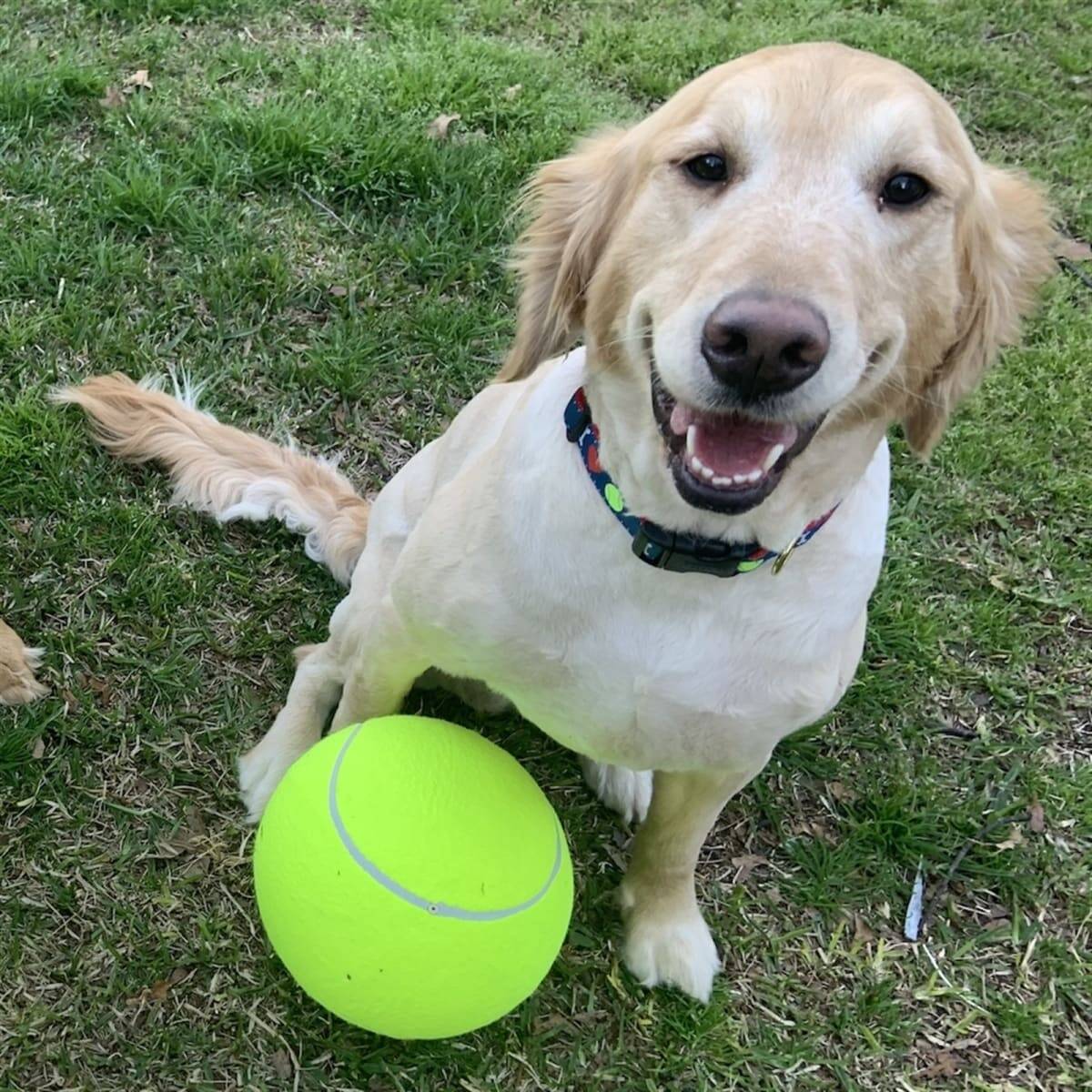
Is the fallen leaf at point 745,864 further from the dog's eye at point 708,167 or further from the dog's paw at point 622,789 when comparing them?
the dog's eye at point 708,167

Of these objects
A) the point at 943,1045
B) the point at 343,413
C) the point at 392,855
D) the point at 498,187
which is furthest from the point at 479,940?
the point at 498,187

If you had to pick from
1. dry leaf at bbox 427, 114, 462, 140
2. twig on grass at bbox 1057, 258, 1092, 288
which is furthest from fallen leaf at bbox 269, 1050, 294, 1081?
twig on grass at bbox 1057, 258, 1092, 288

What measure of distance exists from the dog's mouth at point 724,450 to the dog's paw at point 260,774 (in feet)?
4.33

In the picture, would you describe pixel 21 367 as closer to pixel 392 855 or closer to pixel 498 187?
pixel 498 187

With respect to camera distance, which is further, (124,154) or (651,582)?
(124,154)

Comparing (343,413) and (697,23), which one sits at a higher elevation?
(697,23)

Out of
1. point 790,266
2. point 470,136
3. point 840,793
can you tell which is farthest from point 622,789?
point 470,136

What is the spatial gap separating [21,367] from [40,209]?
65 centimetres

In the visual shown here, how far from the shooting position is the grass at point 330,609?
7.51ft

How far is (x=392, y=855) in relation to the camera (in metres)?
1.80

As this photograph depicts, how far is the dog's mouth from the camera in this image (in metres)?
1.51

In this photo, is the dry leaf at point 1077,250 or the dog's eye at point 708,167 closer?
the dog's eye at point 708,167

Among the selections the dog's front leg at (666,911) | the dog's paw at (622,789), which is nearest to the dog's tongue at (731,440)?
the dog's front leg at (666,911)

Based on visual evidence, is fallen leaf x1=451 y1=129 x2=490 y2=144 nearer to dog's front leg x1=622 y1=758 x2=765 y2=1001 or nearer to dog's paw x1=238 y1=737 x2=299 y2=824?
dog's paw x1=238 y1=737 x2=299 y2=824
